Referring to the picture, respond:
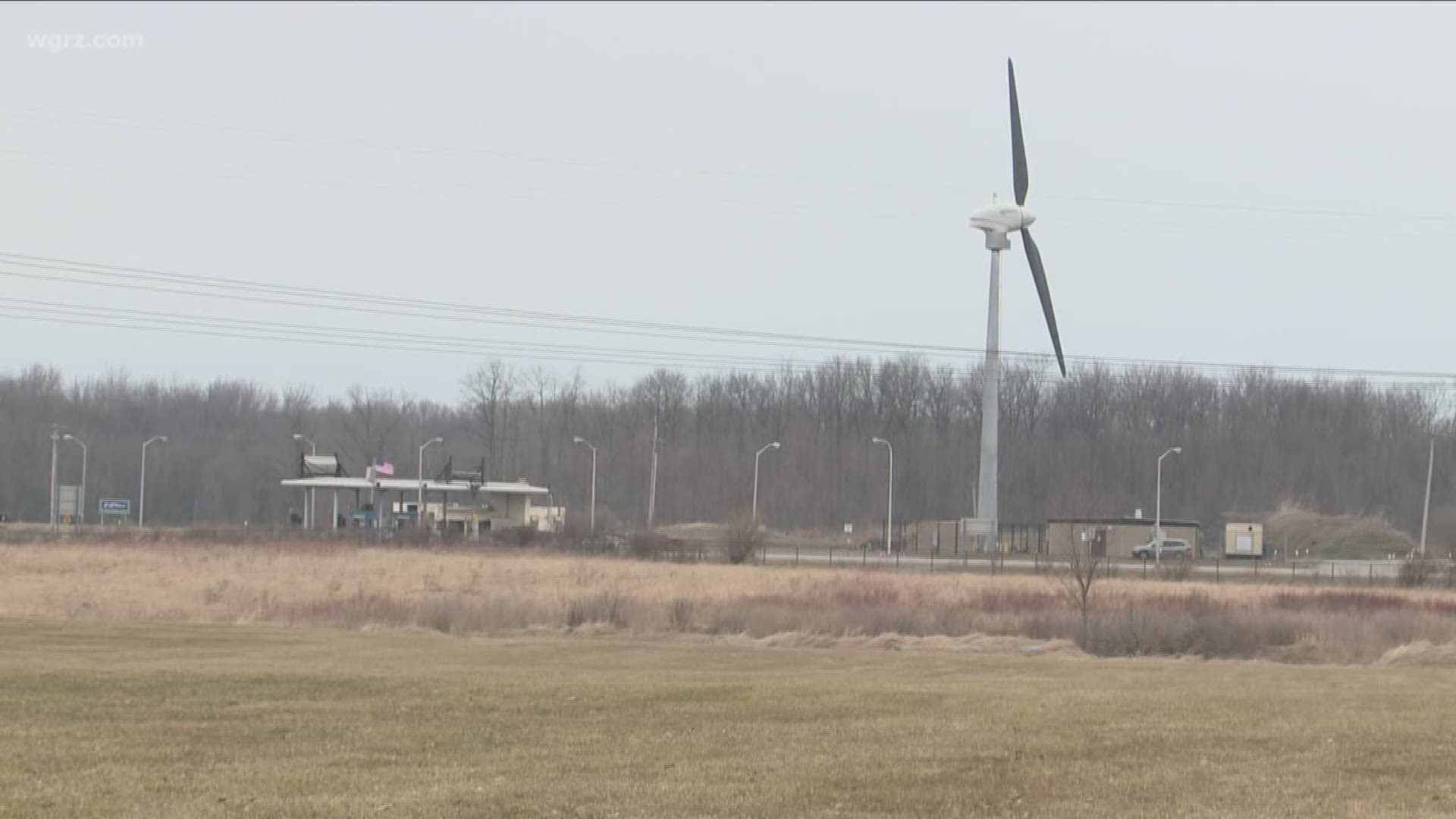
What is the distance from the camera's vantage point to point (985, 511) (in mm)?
84000

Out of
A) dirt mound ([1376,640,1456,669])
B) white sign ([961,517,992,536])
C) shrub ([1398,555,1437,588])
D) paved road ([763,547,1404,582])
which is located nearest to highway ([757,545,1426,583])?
paved road ([763,547,1404,582])

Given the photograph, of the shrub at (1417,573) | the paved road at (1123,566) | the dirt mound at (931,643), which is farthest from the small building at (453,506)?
Answer: the dirt mound at (931,643)

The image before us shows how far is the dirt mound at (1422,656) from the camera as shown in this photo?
30141 mm

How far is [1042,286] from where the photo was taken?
85.9 meters

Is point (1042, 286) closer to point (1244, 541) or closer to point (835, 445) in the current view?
point (1244, 541)

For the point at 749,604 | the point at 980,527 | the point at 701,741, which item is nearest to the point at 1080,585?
the point at 749,604

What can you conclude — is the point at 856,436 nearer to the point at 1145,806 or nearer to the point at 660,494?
the point at 660,494

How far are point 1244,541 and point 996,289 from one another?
24626mm

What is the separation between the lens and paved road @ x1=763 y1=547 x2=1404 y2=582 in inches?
2542

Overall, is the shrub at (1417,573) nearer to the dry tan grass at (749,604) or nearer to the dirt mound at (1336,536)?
the dry tan grass at (749,604)

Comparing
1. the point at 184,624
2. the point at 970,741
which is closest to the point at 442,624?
the point at 184,624

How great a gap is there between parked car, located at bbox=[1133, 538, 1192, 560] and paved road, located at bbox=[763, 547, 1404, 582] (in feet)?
9.40

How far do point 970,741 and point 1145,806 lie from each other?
136 inches

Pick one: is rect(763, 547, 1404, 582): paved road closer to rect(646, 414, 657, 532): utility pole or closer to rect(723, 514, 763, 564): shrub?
rect(723, 514, 763, 564): shrub
